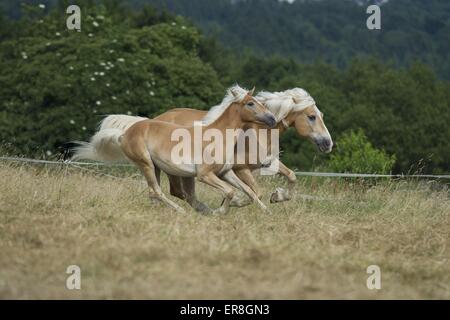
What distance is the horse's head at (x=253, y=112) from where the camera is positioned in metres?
10.2

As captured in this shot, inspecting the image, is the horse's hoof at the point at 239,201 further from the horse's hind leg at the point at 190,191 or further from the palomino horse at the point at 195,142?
the horse's hind leg at the point at 190,191

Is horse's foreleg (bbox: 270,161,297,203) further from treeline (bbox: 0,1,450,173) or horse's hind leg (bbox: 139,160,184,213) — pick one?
treeline (bbox: 0,1,450,173)

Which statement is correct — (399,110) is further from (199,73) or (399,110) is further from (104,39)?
(104,39)

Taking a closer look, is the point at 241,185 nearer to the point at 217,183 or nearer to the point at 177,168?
the point at 217,183

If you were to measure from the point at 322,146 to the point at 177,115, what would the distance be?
6.64 feet

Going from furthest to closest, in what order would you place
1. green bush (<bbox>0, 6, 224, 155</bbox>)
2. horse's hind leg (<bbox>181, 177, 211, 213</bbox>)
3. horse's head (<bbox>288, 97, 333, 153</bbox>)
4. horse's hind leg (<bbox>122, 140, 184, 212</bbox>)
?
green bush (<bbox>0, 6, 224, 155</bbox>) → horse's head (<bbox>288, 97, 333, 153</bbox>) → horse's hind leg (<bbox>181, 177, 211, 213</bbox>) → horse's hind leg (<bbox>122, 140, 184, 212</bbox>)

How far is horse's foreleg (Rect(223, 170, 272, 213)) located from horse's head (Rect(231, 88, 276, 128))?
672mm

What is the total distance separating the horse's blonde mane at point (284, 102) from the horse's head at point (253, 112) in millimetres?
740

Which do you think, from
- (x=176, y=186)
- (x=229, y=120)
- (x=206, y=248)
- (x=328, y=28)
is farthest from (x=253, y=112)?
(x=328, y=28)

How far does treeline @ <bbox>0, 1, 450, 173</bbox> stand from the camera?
32.4 metres

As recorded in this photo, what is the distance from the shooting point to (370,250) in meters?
8.48

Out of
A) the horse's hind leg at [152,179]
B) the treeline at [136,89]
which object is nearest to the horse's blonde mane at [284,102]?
the horse's hind leg at [152,179]

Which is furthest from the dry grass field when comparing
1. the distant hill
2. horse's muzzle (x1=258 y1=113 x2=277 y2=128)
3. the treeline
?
the distant hill

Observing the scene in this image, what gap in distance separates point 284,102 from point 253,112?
99 cm
